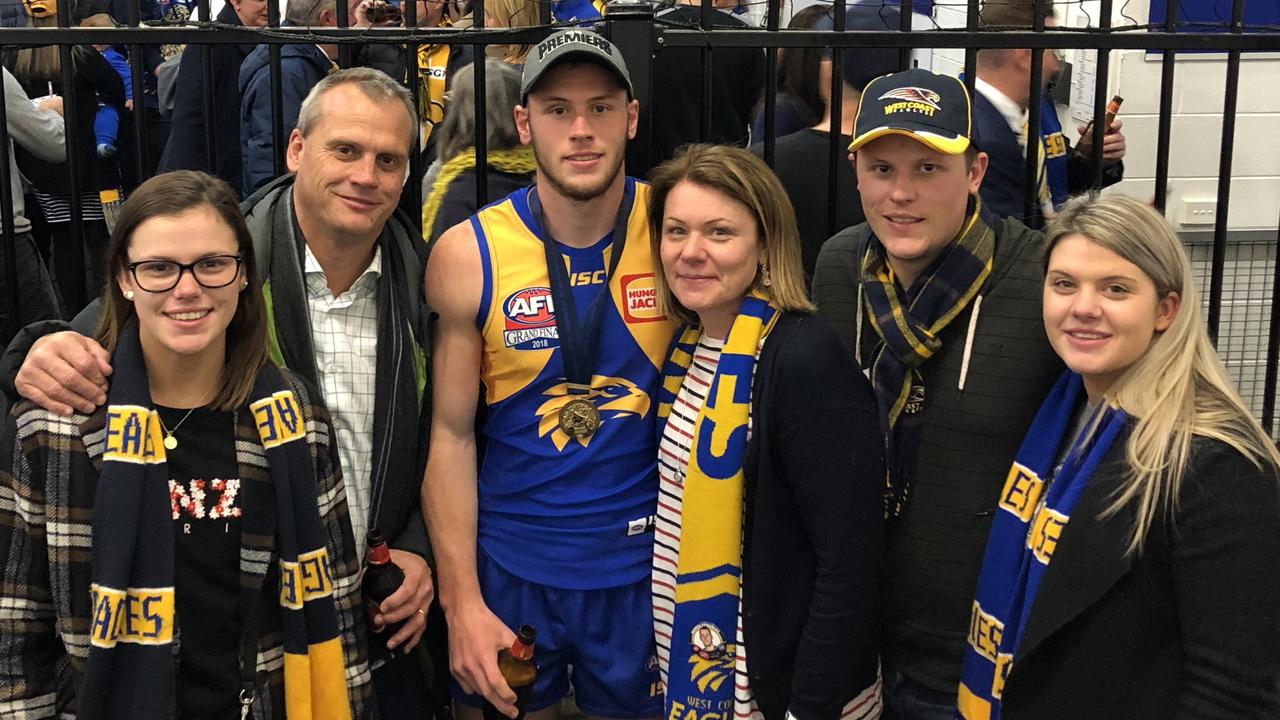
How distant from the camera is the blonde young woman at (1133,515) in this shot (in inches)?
93.0

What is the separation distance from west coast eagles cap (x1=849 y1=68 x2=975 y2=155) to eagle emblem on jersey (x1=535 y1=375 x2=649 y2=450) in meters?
0.81

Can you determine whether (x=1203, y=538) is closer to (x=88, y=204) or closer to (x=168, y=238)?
(x=168, y=238)

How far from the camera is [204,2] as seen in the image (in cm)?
336

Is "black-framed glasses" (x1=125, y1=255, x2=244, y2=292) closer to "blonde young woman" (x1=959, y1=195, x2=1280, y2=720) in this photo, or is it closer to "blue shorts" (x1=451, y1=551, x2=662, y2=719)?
"blue shorts" (x1=451, y1=551, x2=662, y2=719)

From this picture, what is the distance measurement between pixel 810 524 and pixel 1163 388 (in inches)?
31.1

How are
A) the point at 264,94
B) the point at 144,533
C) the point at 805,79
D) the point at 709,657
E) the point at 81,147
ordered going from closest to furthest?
the point at 144,533 → the point at 709,657 → the point at 805,79 → the point at 264,94 → the point at 81,147

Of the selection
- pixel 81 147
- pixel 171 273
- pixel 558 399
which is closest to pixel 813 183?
pixel 558 399

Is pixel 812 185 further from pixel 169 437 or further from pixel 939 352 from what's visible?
pixel 169 437

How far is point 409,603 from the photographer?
3184 mm

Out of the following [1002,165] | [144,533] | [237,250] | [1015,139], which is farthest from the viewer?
[1015,139]

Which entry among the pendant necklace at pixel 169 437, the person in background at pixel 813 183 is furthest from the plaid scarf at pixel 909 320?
the pendant necklace at pixel 169 437

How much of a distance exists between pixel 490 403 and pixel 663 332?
487 mm

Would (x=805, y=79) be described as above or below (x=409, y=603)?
above

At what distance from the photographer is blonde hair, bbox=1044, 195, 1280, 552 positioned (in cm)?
244
